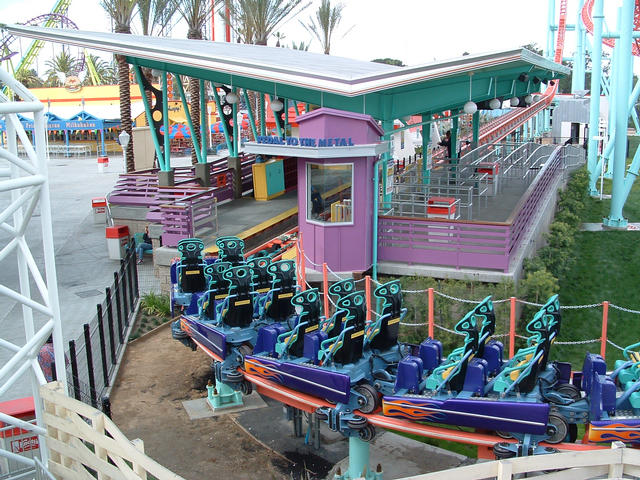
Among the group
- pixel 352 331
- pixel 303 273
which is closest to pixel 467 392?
pixel 352 331

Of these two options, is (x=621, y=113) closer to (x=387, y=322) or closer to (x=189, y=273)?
(x=189, y=273)

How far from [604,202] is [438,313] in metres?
20.0

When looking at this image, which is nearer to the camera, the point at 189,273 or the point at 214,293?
the point at 214,293

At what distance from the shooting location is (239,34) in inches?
1641

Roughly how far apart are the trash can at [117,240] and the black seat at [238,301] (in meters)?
9.88

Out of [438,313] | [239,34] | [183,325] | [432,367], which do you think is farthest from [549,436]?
[239,34]

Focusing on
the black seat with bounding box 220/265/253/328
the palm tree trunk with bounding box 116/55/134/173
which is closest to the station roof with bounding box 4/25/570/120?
the black seat with bounding box 220/265/253/328

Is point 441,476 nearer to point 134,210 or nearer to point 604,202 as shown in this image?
point 134,210

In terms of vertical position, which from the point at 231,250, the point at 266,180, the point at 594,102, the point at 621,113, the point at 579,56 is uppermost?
the point at 579,56

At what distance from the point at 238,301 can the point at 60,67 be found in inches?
3401

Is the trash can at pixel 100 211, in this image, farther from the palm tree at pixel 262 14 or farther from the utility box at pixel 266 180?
the palm tree at pixel 262 14

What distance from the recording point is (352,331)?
9047 millimetres

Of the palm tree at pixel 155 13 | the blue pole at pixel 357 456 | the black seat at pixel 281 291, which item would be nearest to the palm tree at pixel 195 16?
the palm tree at pixel 155 13

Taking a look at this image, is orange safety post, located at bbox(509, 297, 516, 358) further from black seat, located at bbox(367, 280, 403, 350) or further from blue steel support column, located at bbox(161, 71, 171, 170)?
blue steel support column, located at bbox(161, 71, 171, 170)
